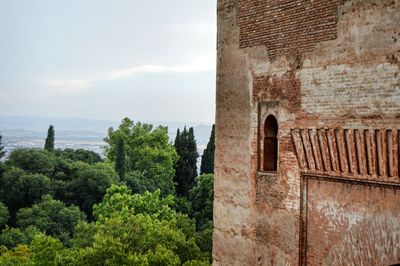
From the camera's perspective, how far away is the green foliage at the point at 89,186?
1732 inches

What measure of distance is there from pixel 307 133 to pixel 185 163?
46.6 meters

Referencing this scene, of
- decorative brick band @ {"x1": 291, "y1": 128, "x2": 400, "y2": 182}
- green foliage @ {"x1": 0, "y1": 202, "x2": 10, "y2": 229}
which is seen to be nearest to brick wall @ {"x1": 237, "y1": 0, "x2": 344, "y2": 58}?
decorative brick band @ {"x1": 291, "y1": 128, "x2": 400, "y2": 182}

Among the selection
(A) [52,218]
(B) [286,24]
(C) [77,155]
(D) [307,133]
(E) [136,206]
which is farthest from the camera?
(C) [77,155]

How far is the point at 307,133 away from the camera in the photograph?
859 centimetres

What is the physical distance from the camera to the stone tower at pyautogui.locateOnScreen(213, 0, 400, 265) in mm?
7465

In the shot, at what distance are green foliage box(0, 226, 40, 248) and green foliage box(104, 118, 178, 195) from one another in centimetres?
1474

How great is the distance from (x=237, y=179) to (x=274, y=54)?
88.8 inches

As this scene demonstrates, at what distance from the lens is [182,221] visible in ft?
113

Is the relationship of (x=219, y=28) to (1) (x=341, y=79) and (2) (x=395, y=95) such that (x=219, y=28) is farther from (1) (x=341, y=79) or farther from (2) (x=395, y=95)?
(2) (x=395, y=95)

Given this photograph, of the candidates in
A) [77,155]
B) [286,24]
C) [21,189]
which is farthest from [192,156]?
[286,24]

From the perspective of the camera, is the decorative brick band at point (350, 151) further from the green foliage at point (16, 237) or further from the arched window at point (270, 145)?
the green foliage at point (16, 237)

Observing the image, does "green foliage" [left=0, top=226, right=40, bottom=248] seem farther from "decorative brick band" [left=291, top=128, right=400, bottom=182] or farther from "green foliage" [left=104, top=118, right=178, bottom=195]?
"decorative brick band" [left=291, top=128, right=400, bottom=182]

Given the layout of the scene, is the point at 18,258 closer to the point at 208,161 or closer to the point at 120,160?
the point at 120,160

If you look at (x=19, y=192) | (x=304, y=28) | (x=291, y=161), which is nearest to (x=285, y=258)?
(x=291, y=161)
